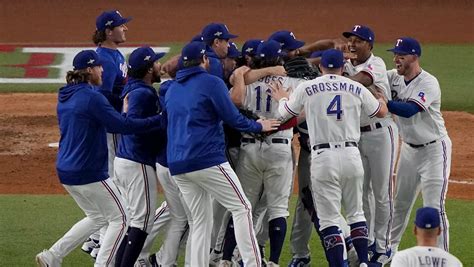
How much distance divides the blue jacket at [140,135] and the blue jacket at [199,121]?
1.29ft

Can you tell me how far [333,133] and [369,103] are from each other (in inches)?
14.3

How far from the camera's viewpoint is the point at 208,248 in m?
8.40

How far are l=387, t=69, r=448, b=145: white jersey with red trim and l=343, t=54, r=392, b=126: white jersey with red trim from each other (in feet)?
0.59

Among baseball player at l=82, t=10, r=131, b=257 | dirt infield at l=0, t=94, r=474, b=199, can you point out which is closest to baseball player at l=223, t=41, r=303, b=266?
baseball player at l=82, t=10, r=131, b=257

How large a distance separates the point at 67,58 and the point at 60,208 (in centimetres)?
862

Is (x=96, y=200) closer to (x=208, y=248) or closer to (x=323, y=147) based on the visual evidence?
(x=208, y=248)

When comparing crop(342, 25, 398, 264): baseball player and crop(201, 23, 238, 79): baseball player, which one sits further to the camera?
crop(342, 25, 398, 264): baseball player

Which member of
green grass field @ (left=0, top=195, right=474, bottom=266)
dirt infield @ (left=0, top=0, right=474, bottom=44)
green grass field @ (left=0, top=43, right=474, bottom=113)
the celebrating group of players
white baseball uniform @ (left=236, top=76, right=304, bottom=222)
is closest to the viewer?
the celebrating group of players

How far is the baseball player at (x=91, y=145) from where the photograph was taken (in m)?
8.34

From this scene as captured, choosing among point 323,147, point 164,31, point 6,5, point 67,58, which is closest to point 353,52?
point 323,147

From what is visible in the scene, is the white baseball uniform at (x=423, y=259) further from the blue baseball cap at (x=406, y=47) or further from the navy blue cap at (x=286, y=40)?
the navy blue cap at (x=286, y=40)

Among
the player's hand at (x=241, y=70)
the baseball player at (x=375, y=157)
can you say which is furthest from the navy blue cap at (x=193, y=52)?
the baseball player at (x=375, y=157)

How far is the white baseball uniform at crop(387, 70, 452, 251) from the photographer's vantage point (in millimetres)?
9078

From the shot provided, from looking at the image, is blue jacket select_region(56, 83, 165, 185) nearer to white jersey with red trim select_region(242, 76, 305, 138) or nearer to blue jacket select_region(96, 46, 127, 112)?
white jersey with red trim select_region(242, 76, 305, 138)
